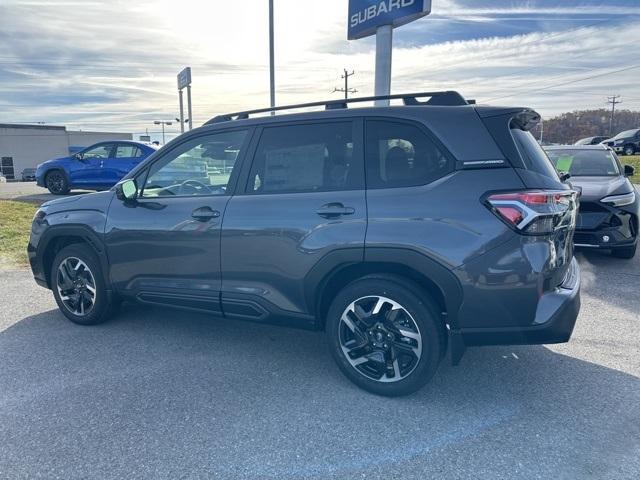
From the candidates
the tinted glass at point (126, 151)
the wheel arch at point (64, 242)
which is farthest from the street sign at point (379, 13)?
the tinted glass at point (126, 151)

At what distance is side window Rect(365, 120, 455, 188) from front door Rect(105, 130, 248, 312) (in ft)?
3.52

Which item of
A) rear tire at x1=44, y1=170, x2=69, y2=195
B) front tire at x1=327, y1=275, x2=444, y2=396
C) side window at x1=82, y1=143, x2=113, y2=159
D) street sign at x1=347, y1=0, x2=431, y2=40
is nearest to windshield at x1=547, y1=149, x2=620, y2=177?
street sign at x1=347, y1=0, x2=431, y2=40

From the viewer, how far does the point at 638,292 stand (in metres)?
5.26

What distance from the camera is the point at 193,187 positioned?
3.78 metres

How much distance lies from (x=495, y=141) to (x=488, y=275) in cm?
81

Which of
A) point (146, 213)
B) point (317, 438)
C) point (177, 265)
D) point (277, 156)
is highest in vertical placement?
point (277, 156)

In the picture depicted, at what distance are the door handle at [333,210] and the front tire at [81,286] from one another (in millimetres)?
2250

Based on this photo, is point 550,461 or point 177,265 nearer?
point 550,461

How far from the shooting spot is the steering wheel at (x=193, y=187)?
12.2 ft

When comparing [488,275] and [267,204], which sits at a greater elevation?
[267,204]

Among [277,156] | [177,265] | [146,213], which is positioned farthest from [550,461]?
[146,213]

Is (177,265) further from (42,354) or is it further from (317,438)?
(317,438)

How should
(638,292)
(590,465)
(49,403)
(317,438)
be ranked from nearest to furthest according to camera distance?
1. (590,465)
2. (317,438)
3. (49,403)
4. (638,292)

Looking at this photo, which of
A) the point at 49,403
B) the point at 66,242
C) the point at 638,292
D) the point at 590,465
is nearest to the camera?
the point at 590,465
